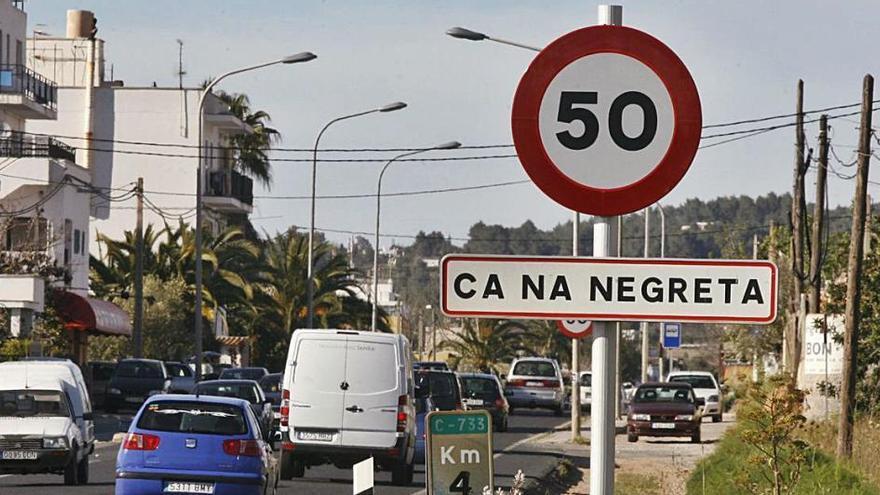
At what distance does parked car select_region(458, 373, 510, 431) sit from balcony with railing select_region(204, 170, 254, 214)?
121ft

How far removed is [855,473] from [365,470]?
34.7 feet

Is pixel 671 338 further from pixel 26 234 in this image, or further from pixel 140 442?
pixel 140 442

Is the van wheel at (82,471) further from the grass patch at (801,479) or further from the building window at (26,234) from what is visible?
the building window at (26,234)

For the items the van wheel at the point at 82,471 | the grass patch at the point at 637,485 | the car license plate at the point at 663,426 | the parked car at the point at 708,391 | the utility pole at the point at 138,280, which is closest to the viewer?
the van wheel at the point at 82,471

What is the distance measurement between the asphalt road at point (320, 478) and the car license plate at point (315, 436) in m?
0.73

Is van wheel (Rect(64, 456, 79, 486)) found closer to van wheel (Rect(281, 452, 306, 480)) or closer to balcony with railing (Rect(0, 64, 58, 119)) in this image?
van wheel (Rect(281, 452, 306, 480))

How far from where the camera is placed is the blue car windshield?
22531 millimetres

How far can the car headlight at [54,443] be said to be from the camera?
26.2 meters

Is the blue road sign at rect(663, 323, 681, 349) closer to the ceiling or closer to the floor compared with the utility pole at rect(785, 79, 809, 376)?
closer to the floor

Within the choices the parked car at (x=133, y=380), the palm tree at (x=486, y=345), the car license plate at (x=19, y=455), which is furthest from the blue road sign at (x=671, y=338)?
the car license plate at (x=19, y=455)

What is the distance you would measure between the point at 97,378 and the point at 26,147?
1119 centimetres

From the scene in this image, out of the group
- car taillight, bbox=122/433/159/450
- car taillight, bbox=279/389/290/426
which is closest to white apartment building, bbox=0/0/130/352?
car taillight, bbox=279/389/290/426

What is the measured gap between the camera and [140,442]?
72.8 feet

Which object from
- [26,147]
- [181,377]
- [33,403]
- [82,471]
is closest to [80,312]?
[181,377]
